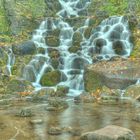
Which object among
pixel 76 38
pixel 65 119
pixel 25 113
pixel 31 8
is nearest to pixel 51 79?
pixel 76 38

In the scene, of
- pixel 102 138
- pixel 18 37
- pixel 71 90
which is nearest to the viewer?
pixel 102 138

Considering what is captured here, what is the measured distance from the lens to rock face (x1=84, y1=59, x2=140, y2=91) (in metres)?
18.3

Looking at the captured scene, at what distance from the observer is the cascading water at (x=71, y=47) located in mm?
21391

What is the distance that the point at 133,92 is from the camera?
674 inches

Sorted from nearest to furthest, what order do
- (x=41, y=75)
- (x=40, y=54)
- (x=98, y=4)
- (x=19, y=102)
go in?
(x=19, y=102), (x=41, y=75), (x=40, y=54), (x=98, y=4)

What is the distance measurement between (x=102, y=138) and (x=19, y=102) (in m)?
7.96

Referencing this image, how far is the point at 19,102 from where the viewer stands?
16.4m

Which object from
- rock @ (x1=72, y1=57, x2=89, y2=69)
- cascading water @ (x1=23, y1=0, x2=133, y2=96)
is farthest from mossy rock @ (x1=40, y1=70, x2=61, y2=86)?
rock @ (x1=72, y1=57, x2=89, y2=69)

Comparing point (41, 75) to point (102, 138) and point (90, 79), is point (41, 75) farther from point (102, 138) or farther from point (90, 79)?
point (102, 138)

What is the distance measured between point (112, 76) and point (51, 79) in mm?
3669

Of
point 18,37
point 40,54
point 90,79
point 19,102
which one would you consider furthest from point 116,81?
point 18,37

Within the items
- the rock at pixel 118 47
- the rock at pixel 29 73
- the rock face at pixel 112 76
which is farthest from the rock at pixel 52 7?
the rock face at pixel 112 76

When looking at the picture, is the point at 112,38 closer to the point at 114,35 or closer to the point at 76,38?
the point at 114,35

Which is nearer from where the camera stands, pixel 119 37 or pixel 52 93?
pixel 52 93
